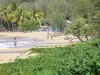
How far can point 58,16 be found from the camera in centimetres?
6950

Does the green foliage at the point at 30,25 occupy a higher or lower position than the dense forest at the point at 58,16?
lower

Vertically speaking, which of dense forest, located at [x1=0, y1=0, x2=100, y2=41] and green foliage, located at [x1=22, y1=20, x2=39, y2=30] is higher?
dense forest, located at [x1=0, y1=0, x2=100, y2=41]

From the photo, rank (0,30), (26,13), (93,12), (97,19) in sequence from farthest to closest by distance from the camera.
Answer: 1. (0,30)
2. (26,13)
3. (93,12)
4. (97,19)

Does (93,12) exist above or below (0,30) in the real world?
above

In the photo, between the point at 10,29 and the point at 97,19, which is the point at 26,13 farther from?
the point at 97,19

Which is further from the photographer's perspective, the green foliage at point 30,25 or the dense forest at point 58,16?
the green foliage at point 30,25

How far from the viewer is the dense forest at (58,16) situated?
3334cm

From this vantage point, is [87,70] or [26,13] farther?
[26,13]

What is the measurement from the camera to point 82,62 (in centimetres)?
1185

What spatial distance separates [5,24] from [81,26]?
55.4 metres

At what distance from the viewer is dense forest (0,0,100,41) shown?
3334 centimetres

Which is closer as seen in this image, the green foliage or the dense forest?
the dense forest

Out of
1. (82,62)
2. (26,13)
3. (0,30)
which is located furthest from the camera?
(0,30)

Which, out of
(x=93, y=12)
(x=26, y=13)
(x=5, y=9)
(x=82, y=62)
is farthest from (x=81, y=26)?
(x=5, y=9)
